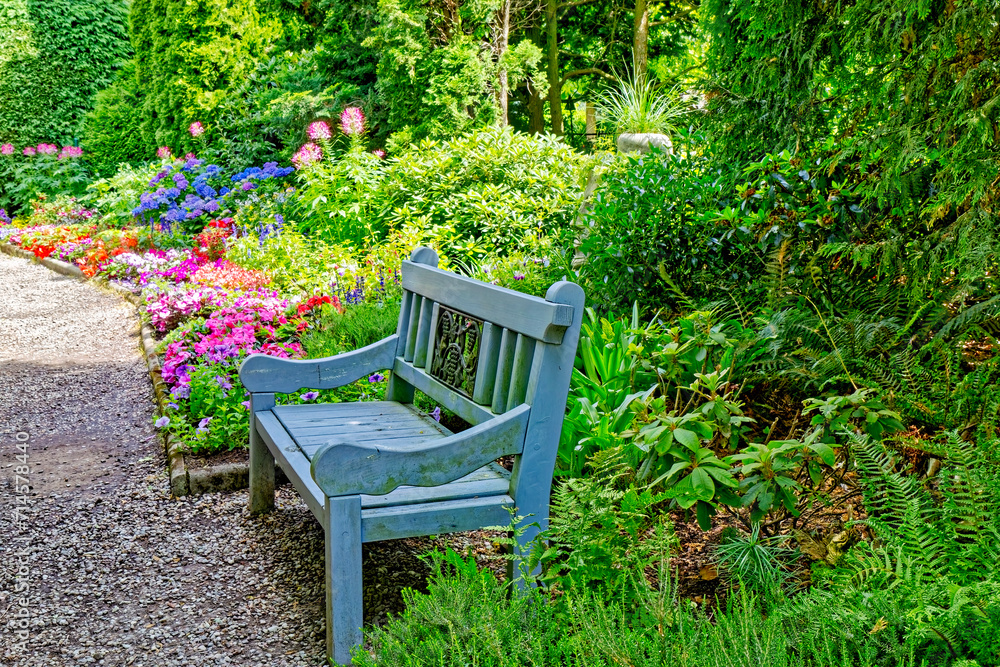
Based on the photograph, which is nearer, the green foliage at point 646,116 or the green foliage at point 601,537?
the green foliage at point 601,537

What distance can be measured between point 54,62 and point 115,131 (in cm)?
219

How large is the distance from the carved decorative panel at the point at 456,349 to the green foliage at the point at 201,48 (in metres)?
9.66

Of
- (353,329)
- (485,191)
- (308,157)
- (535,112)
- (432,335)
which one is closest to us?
(432,335)

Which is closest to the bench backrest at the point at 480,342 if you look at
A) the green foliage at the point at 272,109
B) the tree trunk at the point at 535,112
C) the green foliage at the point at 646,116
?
the green foliage at the point at 646,116

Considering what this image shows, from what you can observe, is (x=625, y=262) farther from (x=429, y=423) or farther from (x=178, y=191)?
(x=178, y=191)

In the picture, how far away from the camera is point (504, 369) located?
238 cm

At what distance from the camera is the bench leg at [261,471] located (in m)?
3.05

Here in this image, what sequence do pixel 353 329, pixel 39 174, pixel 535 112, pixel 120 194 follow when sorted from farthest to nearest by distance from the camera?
1. pixel 39 174
2. pixel 535 112
3. pixel 120 194
4. pixel 353 329

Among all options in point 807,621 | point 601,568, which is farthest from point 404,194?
point 807,621

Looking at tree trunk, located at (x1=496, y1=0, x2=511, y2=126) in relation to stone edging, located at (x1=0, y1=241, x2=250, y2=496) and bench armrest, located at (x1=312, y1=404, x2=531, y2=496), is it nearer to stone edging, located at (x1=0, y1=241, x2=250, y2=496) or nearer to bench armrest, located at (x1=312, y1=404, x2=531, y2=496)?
stone edging, located at (x1=0, y1=241, x2=250, y2=496)

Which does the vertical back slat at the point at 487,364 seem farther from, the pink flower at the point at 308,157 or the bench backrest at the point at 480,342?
the pink flower at the point at 308,157

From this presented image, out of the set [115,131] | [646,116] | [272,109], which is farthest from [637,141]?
[115,131]

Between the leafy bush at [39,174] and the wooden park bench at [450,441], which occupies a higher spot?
the wooden park bench at [450,441]

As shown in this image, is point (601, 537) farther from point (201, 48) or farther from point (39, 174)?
point (39, 174)
